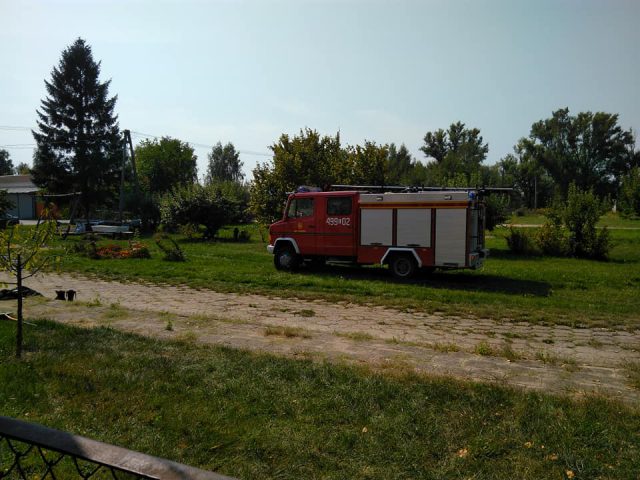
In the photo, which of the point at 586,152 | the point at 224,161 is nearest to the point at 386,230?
the point at 586,152

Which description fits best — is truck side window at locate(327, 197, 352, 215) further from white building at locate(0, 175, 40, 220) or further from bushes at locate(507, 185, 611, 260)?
white building at locate(0, 175, 40, 220)

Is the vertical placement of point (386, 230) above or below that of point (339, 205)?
below

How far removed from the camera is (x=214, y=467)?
12.1 ft

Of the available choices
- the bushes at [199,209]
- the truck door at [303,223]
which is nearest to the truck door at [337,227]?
the truck door at [303,223]

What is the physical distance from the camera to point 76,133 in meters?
45.6

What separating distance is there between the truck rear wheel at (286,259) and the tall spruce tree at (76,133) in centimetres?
3276

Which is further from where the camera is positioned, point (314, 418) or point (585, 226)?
point (585, 226)

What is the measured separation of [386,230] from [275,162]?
48.7ft

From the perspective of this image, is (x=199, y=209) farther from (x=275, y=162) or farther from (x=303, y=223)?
(x=303, y=223)

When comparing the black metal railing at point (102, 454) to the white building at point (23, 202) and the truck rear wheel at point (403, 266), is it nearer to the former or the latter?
the truck rear wheel at point (403, 266)

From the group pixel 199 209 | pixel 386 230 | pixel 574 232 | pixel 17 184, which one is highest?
pixel 17 184

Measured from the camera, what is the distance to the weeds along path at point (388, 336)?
580 cm

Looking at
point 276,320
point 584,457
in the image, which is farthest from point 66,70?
point 584,457

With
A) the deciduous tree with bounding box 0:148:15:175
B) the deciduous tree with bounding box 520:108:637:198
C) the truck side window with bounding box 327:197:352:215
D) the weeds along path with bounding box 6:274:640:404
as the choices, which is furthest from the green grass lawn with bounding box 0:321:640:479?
the deciduous tree with bounding box 0:148:15:175
